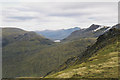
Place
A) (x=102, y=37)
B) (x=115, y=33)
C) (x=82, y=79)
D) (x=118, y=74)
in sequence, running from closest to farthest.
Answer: (x=118, y=74) → (x=82, y=79) → (x=115, y=33) → (x=102, y=37)

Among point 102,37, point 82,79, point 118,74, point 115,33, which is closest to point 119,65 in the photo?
point 118,74

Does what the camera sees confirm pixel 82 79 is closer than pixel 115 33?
Yes

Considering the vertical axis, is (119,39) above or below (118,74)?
above

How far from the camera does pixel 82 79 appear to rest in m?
47.7

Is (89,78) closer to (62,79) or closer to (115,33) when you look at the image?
(62,79)

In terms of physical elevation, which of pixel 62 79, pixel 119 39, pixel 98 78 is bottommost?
pixel 62 79

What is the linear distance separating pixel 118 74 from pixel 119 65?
34.6ft

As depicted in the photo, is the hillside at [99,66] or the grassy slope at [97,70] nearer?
the grassy slope at [97,70]

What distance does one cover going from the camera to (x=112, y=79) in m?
41.7

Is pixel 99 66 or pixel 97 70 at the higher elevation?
pixel 99 66

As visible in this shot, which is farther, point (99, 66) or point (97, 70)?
point (99, 66)

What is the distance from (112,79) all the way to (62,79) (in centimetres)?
2080

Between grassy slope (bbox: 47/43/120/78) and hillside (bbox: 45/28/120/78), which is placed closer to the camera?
grassy slope (bbox: 47/43/120/78)

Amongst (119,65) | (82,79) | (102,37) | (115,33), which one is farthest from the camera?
(102,37)
